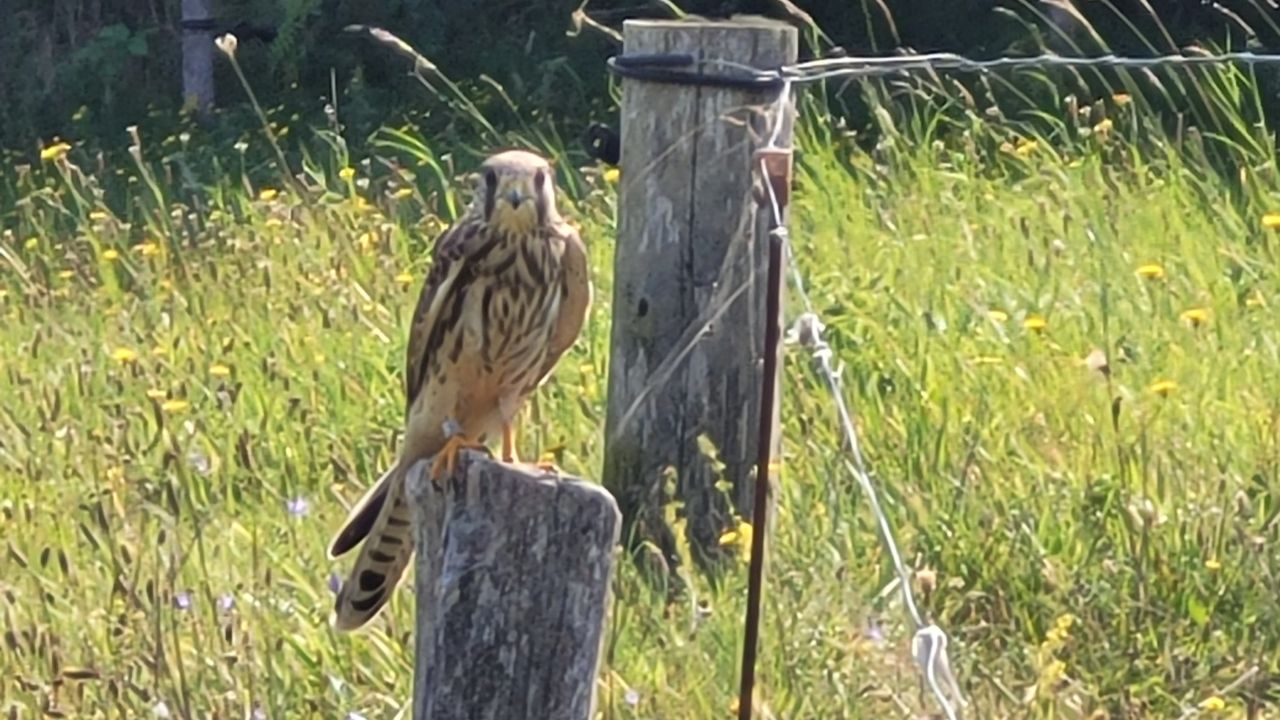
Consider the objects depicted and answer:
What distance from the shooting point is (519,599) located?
94.3 inches

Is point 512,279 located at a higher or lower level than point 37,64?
higher

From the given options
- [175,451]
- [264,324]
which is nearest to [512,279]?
[175,451]

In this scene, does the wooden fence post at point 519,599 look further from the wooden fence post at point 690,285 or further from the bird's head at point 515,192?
the wooden fence post at point 690,285

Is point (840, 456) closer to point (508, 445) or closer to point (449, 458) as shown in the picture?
point (508, 445)

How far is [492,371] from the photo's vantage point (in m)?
3.60

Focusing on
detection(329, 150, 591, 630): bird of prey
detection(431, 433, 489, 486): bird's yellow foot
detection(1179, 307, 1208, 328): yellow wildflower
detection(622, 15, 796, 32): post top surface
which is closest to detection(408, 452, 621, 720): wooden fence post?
detection(431, 433, 489, 486): bird's yellow foot

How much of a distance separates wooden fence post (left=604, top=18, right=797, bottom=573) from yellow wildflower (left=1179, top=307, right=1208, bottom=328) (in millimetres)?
1042

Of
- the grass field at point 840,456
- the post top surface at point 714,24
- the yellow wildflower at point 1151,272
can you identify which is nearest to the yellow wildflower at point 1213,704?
the grass field at point 840,456

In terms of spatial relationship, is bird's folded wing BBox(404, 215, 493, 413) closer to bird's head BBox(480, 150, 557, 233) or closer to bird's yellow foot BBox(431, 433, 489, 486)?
bird's head BBox(480, 150, 557, 233)

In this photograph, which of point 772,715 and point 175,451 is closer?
point 772,715

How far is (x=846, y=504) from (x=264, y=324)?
82.9 inches

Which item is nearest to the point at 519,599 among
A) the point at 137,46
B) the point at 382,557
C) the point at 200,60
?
the point at 382,557

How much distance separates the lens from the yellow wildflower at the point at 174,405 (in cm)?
474

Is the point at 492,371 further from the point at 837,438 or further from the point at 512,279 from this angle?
the point at 837,438
